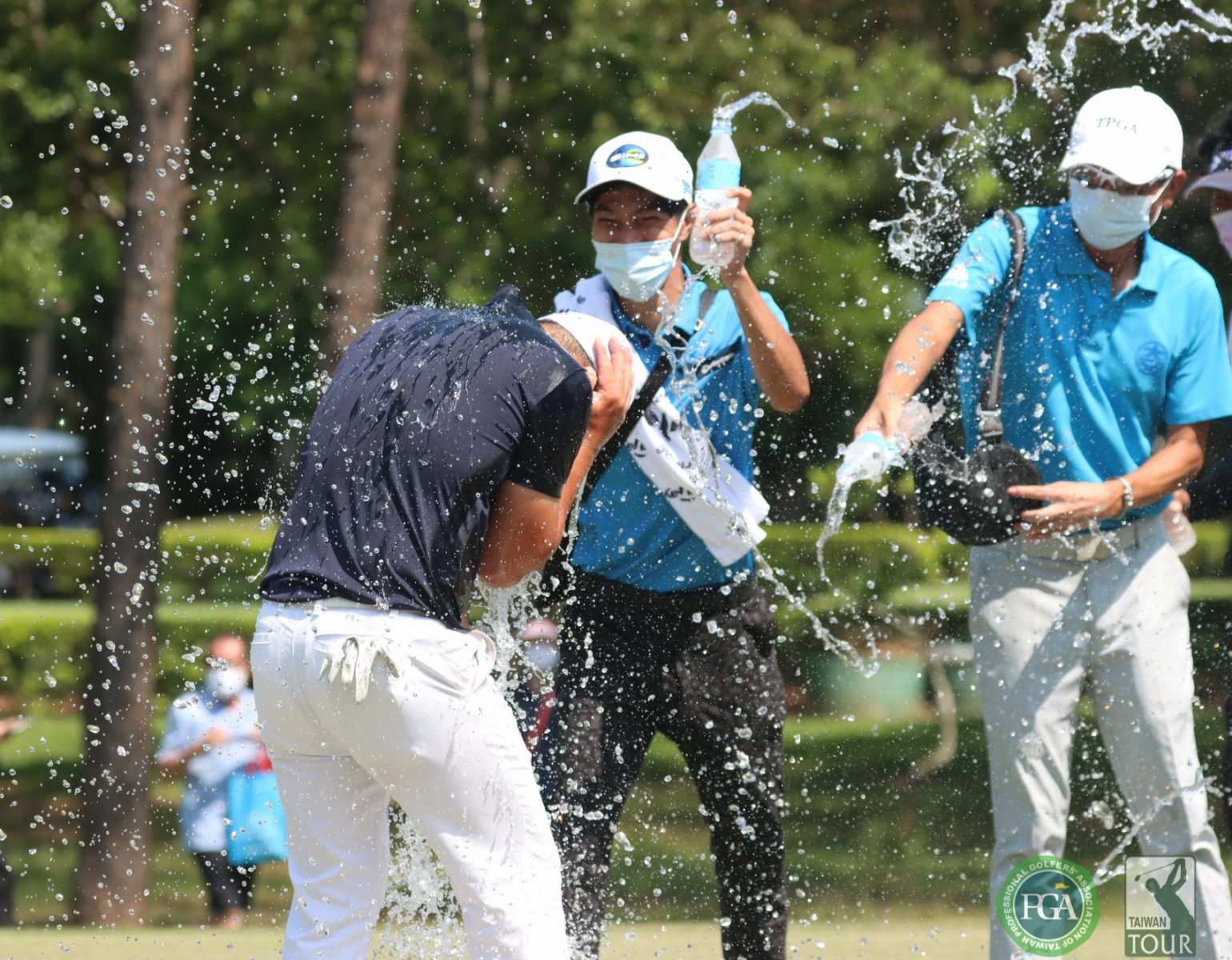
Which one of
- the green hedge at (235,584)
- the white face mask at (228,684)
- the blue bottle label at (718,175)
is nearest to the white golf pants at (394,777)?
the blue bottle label at (718,175)

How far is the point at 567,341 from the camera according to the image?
3.71 meters

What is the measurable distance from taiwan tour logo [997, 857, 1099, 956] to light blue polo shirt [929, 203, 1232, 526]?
99 centimetres

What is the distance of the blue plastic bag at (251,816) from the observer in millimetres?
8562

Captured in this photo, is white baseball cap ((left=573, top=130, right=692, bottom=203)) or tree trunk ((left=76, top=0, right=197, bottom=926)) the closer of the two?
white baseball cap ((left=573, top=130, right=692, bottom=203))

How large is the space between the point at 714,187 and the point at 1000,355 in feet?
2.91

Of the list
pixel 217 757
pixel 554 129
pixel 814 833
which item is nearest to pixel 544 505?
pixel 217 757

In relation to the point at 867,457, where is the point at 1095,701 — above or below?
below

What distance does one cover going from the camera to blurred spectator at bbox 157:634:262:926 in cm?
845

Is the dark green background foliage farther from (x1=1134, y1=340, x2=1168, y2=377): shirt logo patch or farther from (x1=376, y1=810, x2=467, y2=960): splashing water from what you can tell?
(x1=1134, y1=340, x2=1168, y2=377): shirt logo patch

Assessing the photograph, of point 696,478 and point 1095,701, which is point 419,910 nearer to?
point 696,478

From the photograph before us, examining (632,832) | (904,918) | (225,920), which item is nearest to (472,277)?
(632,832)

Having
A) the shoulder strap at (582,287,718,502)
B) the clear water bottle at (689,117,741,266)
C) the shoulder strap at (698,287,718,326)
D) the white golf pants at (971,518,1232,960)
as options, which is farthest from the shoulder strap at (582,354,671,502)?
the white golf pants at (971,518,1232,960)

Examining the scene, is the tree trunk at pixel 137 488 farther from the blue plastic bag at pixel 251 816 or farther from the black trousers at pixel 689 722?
the black trousers at pixel 689 722

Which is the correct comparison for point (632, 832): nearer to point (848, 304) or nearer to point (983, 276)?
point (848, 304)
